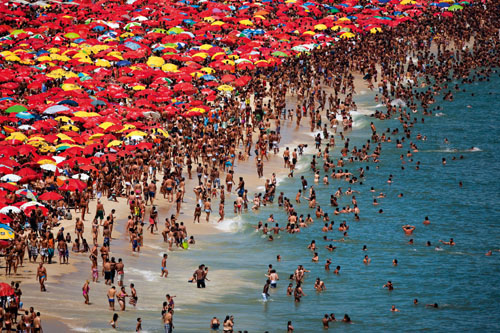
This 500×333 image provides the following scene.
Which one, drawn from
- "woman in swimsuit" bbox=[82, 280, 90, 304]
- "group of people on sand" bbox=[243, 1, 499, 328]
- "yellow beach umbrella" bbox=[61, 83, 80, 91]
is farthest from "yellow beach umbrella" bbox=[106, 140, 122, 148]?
"woman in swimsuit" bbox=[82, 280, 90, 304]

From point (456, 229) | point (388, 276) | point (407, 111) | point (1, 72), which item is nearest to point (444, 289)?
point (388, 276)

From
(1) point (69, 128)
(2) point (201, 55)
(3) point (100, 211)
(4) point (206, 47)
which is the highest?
(4) point (206, 47)

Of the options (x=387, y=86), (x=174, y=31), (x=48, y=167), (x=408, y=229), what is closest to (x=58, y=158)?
(x=48, y=167)

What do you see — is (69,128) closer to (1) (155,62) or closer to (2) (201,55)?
(1) (155,62)

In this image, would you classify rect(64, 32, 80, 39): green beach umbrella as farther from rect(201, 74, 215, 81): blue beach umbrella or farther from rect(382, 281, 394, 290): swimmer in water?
rect(382, 281, 394, 290): swimmer in water

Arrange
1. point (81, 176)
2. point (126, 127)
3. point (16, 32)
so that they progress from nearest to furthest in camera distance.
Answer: point (81, 176)
point (126, 127)
point (16, 32)

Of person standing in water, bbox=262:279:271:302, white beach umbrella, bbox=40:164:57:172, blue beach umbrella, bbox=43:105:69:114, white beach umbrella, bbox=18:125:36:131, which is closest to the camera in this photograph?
person standing in water, bbox=262:279:271:302
